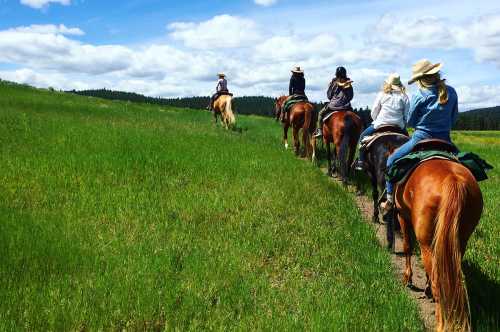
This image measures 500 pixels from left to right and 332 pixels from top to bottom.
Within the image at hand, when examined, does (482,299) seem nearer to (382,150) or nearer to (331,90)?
(382,150)

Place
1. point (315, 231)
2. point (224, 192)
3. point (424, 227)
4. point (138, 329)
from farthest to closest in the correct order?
point (224, 192), point (315, 231), point (424, 227), point (138, 329)

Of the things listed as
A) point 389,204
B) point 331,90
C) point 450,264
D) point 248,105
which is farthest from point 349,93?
point 248,105

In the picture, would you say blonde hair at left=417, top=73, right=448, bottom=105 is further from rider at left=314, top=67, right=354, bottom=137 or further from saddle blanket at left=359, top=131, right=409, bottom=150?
rider at left=314, top=67, right=354, bottom=137

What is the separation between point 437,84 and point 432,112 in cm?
40

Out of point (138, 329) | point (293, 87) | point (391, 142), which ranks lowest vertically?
point (138, 329)

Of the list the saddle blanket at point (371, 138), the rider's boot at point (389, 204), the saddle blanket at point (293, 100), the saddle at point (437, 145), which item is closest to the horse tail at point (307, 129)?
the saddle blanket at point (293, 100)

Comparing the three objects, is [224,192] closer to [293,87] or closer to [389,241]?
[389,241]

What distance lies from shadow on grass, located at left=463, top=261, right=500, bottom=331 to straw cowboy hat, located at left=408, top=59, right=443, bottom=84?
3.01 meters

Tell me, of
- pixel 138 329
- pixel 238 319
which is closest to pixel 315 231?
pixel 238 319

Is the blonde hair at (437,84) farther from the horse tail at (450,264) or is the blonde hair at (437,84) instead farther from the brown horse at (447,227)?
the horse tail at (450,264)

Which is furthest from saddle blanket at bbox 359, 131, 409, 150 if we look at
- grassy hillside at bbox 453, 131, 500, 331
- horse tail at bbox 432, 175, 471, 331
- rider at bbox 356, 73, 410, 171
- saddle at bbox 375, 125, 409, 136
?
horse tail at bbox 432, 175, 471, 331

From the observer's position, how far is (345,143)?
41.3 feet

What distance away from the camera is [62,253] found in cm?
615

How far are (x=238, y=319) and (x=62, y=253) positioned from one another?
2.76 meters
